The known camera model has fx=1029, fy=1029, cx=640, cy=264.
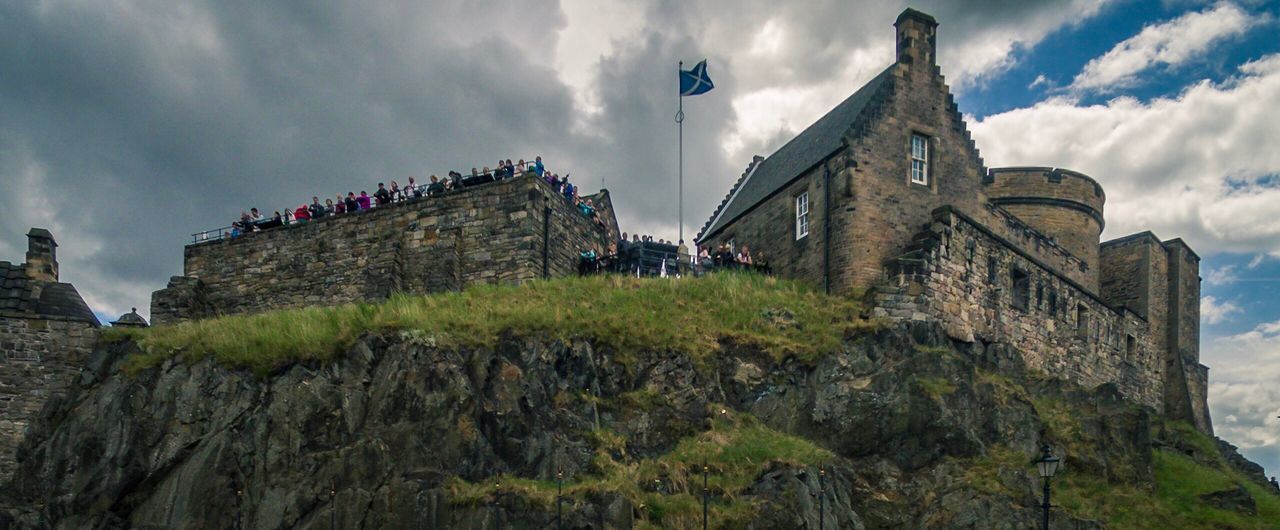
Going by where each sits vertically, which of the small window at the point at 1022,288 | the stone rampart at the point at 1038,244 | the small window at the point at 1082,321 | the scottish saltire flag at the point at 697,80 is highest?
the scottish saltire flag at the point at 697,80

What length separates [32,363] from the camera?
25.1m

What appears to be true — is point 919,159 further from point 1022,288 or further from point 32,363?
point 32,363

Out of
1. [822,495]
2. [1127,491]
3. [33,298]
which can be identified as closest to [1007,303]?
[1127,491]

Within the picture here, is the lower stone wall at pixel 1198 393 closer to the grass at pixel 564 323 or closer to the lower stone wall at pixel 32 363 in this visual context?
the grass at pixel 564 323

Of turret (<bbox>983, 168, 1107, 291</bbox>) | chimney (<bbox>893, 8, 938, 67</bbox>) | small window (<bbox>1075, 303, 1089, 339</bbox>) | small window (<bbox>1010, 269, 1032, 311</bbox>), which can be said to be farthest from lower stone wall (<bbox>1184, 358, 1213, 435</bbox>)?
chimney (<bbox>893, 8, 938, 67</bbox>)

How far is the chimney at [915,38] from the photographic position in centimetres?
2819

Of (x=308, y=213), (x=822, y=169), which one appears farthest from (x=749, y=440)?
(x=308, y=213)

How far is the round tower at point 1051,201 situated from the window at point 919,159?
23.9 feet

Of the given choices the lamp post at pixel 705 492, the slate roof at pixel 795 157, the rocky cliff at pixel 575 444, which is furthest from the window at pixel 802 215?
the lamp post at pixel 705 492

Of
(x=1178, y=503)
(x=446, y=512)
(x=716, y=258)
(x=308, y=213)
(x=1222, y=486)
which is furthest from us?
(x=308, y=213)

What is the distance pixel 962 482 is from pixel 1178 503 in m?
6.95

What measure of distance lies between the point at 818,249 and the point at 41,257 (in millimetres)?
20978

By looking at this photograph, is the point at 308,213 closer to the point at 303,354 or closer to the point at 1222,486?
the point at 303,354

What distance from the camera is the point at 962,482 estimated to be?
69.8 feet
